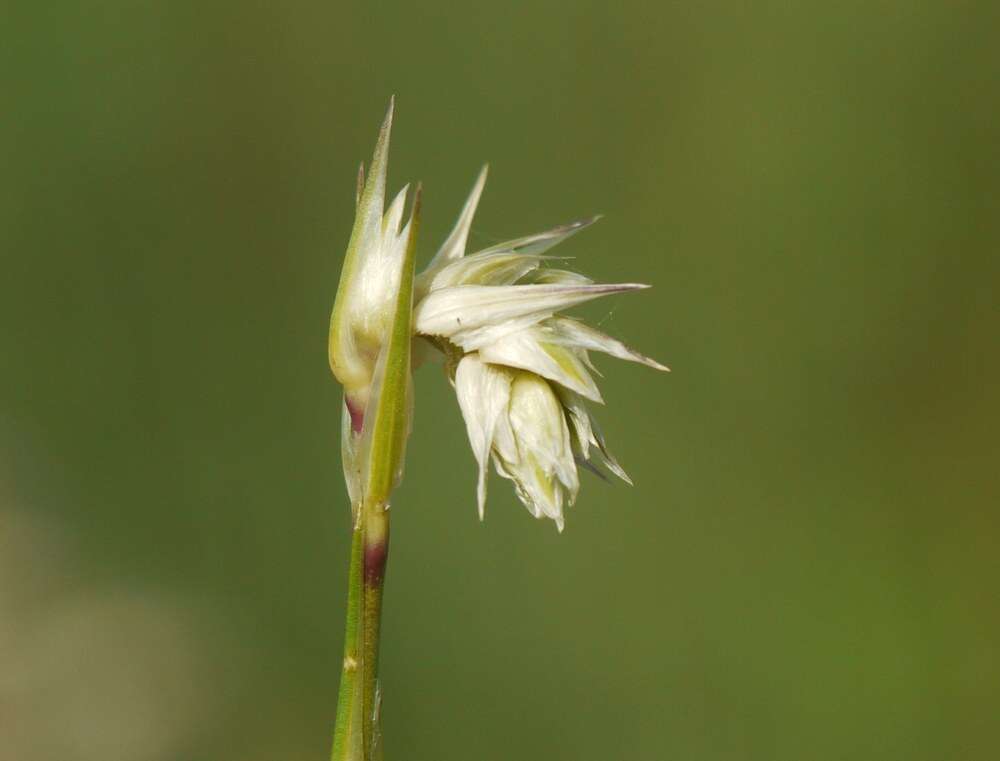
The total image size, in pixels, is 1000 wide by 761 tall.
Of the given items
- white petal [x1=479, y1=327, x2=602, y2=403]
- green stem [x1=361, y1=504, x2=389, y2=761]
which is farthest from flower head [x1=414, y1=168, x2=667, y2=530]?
green stem [x1=361, y1=504, x2=389, y2=761]

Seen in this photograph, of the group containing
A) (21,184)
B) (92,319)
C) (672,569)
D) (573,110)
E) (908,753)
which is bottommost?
(908,753)

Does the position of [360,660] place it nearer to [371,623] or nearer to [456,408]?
[371,623]

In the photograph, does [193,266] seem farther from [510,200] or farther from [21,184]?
[510,200]

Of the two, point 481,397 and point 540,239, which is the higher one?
point 540,239

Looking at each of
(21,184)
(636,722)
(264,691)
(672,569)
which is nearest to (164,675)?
(264,691)

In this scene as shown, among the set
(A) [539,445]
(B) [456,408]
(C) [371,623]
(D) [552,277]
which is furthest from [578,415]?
(B) [456,408]

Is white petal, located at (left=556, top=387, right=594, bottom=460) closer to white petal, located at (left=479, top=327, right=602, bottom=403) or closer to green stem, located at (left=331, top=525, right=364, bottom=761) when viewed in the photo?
white petal, located at (left=479, top=327, right=602, bottom=403)

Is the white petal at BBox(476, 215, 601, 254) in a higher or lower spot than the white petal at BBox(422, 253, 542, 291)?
higher

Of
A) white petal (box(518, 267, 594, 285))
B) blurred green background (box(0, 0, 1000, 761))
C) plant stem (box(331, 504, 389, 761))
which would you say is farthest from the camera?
blurred green background (box(0, 0, 1000, 761))
